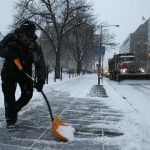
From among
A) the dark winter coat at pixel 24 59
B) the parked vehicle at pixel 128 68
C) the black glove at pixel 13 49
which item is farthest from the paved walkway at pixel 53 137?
the parked vehicle at pixel 128 68

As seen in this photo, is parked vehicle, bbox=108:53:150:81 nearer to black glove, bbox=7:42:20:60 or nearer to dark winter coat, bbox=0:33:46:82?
dark winter coat, bbox=0:33:46:82

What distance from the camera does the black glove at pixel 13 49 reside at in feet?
19.2

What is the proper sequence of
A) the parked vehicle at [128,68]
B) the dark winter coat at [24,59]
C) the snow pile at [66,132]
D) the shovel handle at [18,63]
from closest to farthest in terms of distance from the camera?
the snow pile at [66,132]
the shovel handle at [18,63]
the dark winter coat at [24,59]
the parked vehicle at [128,68]

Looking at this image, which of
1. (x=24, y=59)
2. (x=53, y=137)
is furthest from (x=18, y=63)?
(x=53, y=137)

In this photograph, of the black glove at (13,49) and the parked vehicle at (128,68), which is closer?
the black glove at (13,49)

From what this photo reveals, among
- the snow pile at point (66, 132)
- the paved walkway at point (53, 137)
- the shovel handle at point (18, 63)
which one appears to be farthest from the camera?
the shovel handle at point (18, 63)

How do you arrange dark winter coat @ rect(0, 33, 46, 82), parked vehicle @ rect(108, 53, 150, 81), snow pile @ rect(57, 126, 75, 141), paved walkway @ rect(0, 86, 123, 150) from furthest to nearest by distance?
parked vehicle @ rect(108, 53, 150, 81) → dark winter coat @ rect(0, 33, 46, 82) → snow pile @ rect(57, 126, 75, 141) → paved walkway @ rect(0, 86, 123, 150)

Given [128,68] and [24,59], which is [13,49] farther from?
[128,68]

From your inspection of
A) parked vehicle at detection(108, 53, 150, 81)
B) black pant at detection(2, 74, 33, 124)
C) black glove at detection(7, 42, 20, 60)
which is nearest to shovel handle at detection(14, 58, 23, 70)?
black glove at detection(7, 42, 20, 60)

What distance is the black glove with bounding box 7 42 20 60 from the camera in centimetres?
584

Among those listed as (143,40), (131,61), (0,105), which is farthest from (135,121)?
(143,40)

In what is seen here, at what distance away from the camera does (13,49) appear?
19.4 feet

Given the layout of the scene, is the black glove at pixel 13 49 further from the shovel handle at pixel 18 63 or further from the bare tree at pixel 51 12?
the bare tree at pixel 51 12

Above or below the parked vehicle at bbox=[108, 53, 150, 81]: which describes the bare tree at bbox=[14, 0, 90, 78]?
above
